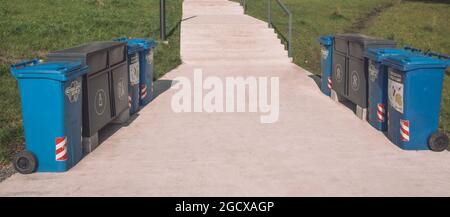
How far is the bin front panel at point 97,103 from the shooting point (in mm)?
8000

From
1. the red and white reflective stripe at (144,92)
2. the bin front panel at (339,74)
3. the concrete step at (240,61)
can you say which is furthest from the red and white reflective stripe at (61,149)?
the concrete step at (240,61)

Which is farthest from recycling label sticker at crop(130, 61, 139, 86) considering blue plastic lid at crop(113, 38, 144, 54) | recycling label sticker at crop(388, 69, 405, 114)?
recycling label sticker at crop(388, 69, 405, 114)

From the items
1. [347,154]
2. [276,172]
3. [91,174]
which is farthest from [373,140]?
[91,174]

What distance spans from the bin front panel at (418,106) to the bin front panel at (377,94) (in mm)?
743

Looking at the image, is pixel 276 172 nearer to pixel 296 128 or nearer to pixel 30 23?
pixel 296 128

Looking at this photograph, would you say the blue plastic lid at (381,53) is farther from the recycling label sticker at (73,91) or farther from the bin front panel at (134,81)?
the recycling label sticker at (73,91)

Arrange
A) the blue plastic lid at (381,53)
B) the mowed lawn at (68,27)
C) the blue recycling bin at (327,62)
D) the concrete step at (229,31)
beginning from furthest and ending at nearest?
the concrete step at (229,31)
the mowed lawn at (68,27)
the blue recycling bin at (327,62)
the blue plastic lid at (381,53)

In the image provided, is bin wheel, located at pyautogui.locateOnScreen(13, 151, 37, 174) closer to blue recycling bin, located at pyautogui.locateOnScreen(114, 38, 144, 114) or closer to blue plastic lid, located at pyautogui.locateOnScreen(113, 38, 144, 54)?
blue recycling bin, located at pyautogui.locateOnScreen(114, 38, 144, 114)

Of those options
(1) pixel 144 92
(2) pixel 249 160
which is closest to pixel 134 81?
(1) pixel 144 92

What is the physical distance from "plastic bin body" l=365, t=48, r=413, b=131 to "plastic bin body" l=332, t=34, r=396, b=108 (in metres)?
0.38

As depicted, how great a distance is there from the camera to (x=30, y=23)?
18531 millimetres

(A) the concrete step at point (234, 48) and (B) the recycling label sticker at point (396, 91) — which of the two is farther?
(A) the concrete step at point (234, 48)

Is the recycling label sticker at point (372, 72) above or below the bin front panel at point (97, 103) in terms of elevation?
above

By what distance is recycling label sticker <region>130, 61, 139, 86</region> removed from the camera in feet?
35.1
